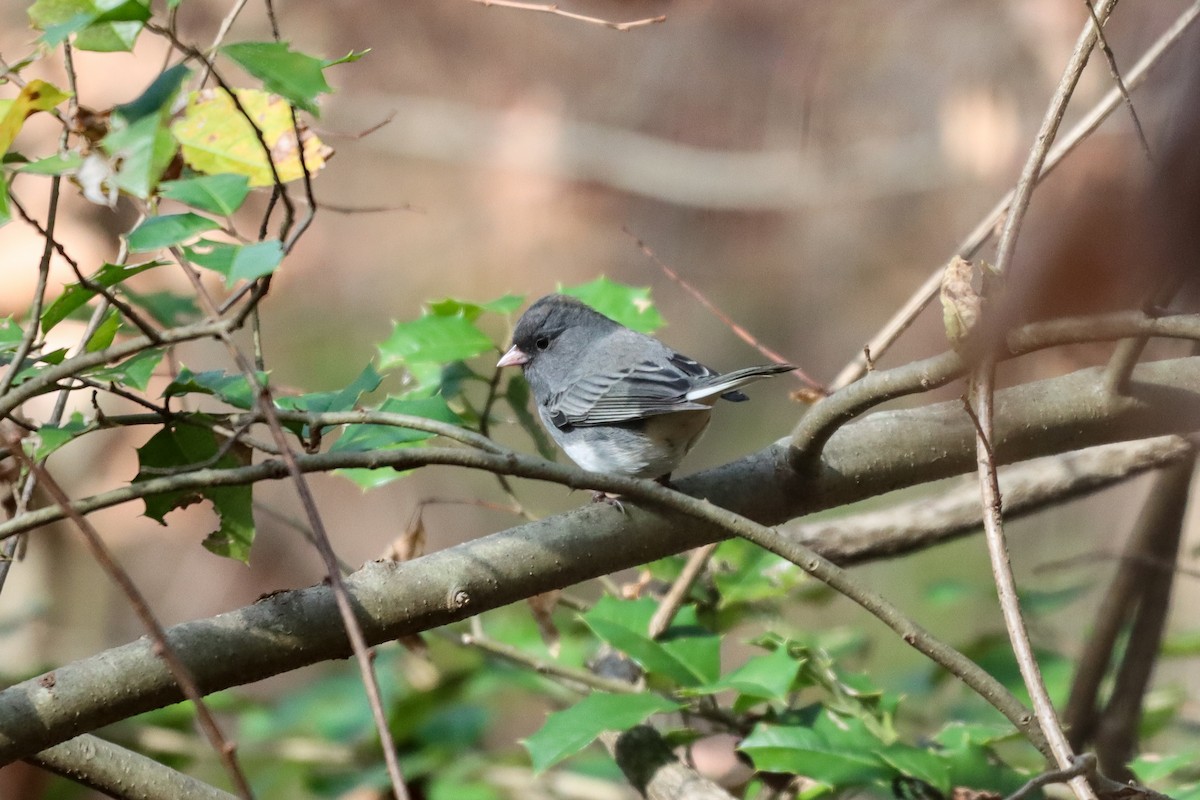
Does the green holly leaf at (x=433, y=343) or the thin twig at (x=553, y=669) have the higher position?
the green holly leaf at (x=433, y=343)

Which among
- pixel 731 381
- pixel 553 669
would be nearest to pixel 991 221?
pixel 731 381

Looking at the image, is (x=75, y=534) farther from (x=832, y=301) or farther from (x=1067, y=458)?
(x=832, y=301)

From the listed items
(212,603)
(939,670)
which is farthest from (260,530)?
(939,670)

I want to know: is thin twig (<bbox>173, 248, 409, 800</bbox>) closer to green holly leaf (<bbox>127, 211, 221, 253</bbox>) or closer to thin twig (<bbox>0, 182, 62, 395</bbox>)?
green holly leaf (<bbox>127, 211, 221, 253</bbox>)

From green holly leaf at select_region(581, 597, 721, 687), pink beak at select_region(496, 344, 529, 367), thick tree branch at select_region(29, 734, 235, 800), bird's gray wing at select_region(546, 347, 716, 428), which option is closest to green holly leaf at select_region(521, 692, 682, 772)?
green holly leaf at select_region(581, 597, 721, 687)

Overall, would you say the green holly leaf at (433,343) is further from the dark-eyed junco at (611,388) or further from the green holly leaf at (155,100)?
the green holly leaf at (155,100)

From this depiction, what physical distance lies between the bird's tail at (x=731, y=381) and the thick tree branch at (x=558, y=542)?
0.73 ft

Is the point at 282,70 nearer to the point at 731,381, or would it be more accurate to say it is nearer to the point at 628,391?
the point at 731,381

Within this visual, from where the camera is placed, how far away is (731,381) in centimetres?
208

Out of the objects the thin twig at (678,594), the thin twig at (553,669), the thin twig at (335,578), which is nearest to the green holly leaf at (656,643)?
the thin twig at (678,594)

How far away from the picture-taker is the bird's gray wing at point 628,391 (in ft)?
7.67

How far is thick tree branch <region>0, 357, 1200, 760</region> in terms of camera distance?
1.26 m

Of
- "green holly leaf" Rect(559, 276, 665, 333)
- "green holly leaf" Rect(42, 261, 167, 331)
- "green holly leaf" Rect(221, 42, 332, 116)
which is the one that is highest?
"green holly leaf" Rect(559, 276, 665, 333)

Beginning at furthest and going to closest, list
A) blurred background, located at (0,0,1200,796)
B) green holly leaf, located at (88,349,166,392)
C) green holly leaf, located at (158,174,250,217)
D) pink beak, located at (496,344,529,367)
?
1. blurred background, located at (0,0,1200,796)
2. pink beak, located at (496,344,529,367)
3. green holly leaf, located at (88,349,166,392)
4. green holly leaf, located at (158,174,250,217)
